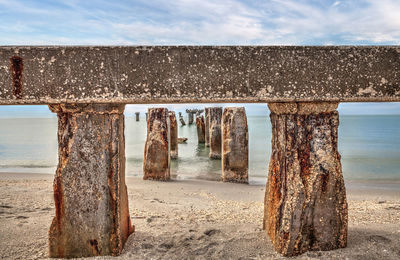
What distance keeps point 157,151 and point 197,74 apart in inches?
222

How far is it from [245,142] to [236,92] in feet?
19.1

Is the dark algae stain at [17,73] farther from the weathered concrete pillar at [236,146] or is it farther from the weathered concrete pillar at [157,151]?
the weathered concrete pillar at [236,146]

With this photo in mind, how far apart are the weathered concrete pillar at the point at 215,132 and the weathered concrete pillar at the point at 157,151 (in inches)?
186

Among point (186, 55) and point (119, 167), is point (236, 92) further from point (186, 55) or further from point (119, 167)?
point (119, 167)

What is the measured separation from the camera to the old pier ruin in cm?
254

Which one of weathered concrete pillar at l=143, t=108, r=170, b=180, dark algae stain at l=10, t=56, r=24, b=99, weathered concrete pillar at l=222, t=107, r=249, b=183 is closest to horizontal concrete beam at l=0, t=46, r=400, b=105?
dark algae stain at l=10, t=56, r=24, b=99

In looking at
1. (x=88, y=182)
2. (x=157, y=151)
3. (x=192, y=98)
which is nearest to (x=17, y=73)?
(x=88, y=182)

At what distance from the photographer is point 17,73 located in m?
2.53

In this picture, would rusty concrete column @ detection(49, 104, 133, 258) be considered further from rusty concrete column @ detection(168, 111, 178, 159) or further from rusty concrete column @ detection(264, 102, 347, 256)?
rusty concrete column @ detection(168, 111, 178, 159)

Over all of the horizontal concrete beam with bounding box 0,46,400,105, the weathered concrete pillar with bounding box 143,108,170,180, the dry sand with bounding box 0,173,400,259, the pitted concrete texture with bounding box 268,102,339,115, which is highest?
the horizontal concrete beam with bounding box 0,46,400,105

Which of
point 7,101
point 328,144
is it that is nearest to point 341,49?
point 328,144

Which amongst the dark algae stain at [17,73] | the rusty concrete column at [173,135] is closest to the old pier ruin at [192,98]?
the dark algae stain at [17,73]

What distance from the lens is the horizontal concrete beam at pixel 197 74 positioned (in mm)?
2531

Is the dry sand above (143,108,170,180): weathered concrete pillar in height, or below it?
below
